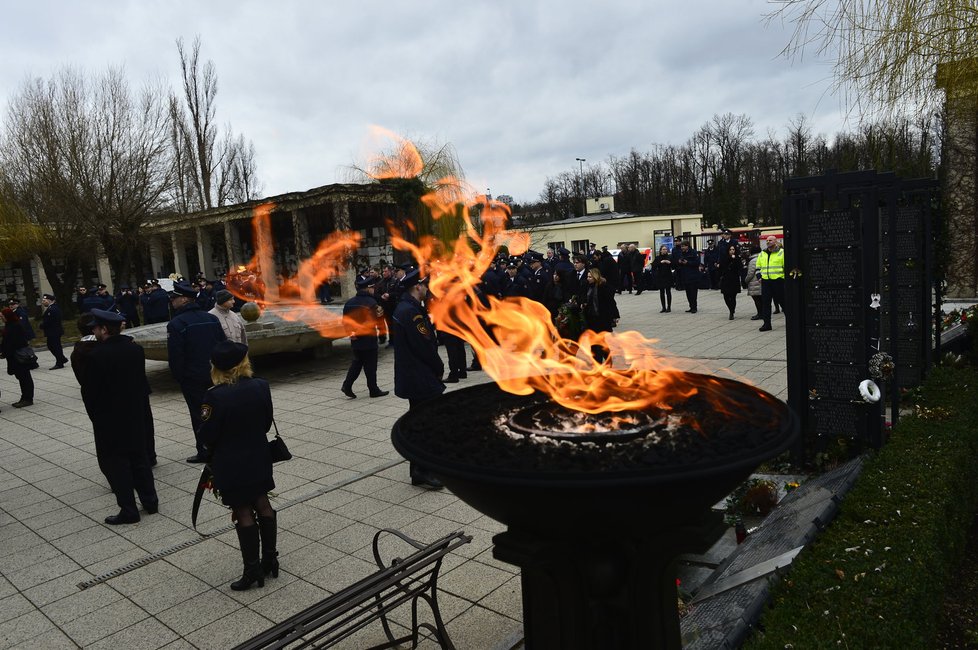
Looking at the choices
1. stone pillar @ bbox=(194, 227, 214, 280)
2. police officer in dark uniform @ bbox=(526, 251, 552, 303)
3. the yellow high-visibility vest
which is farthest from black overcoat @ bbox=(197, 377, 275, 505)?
stone pillar @ bbox=(194, 227, 214, 280)

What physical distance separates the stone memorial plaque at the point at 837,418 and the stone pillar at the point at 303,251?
27491 mm

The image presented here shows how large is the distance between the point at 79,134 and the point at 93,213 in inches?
111

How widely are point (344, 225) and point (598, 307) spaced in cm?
2130

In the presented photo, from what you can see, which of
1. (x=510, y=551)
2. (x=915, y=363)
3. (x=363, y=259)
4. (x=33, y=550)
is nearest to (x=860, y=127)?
(x=915, y=363)

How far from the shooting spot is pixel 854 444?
5605 millimetres

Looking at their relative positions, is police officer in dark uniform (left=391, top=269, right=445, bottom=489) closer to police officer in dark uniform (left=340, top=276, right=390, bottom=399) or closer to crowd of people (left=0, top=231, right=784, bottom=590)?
crowd of people (left=0, top=231, right=784, bottom=590)

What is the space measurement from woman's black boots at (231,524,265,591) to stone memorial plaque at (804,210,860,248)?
490 cm

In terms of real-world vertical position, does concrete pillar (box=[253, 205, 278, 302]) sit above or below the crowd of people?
above

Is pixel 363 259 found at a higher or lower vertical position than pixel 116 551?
higher

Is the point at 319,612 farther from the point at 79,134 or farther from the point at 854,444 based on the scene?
the point at 79,134

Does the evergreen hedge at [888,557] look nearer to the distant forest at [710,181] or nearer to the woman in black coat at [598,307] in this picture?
the woman in black coat at [598,307]

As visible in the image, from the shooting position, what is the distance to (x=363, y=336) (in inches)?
403

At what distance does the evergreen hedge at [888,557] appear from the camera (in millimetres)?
2775

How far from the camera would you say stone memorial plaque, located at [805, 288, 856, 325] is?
540 cm
